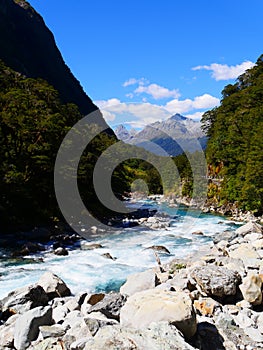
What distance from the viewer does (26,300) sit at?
6.52m

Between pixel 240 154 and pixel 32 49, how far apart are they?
199 feet

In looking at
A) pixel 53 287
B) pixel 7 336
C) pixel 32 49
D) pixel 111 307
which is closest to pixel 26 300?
pixel 53 287

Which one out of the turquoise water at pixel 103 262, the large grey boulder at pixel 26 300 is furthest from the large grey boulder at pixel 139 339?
the turquoise water at pixel 103 262

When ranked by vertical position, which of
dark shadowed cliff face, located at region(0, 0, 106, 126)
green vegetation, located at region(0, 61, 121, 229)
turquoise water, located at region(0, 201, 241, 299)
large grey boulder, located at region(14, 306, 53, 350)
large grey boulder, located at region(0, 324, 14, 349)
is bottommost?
turquoise water, located at region(0, 201, 241, 299)

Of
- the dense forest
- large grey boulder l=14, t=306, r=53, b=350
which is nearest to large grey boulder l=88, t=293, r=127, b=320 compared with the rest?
large grey boulder l=14, t=306, r=53, b=350

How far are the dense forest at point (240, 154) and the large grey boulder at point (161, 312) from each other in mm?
19134

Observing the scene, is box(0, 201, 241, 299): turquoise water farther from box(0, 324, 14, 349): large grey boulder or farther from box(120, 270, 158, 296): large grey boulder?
box(0, 324, 14, 349): large grey boulder

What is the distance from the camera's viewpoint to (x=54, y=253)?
12.6m

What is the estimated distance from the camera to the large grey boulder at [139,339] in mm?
3479

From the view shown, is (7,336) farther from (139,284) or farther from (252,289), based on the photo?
(252,289)

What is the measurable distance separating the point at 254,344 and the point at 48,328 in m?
3.40

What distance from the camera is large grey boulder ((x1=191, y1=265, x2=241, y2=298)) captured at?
625 cm

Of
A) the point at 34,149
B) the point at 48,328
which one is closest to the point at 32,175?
the point at 34,149

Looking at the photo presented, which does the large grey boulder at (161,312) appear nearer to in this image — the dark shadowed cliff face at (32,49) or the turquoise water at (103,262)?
the turquoise water at (103,262)
